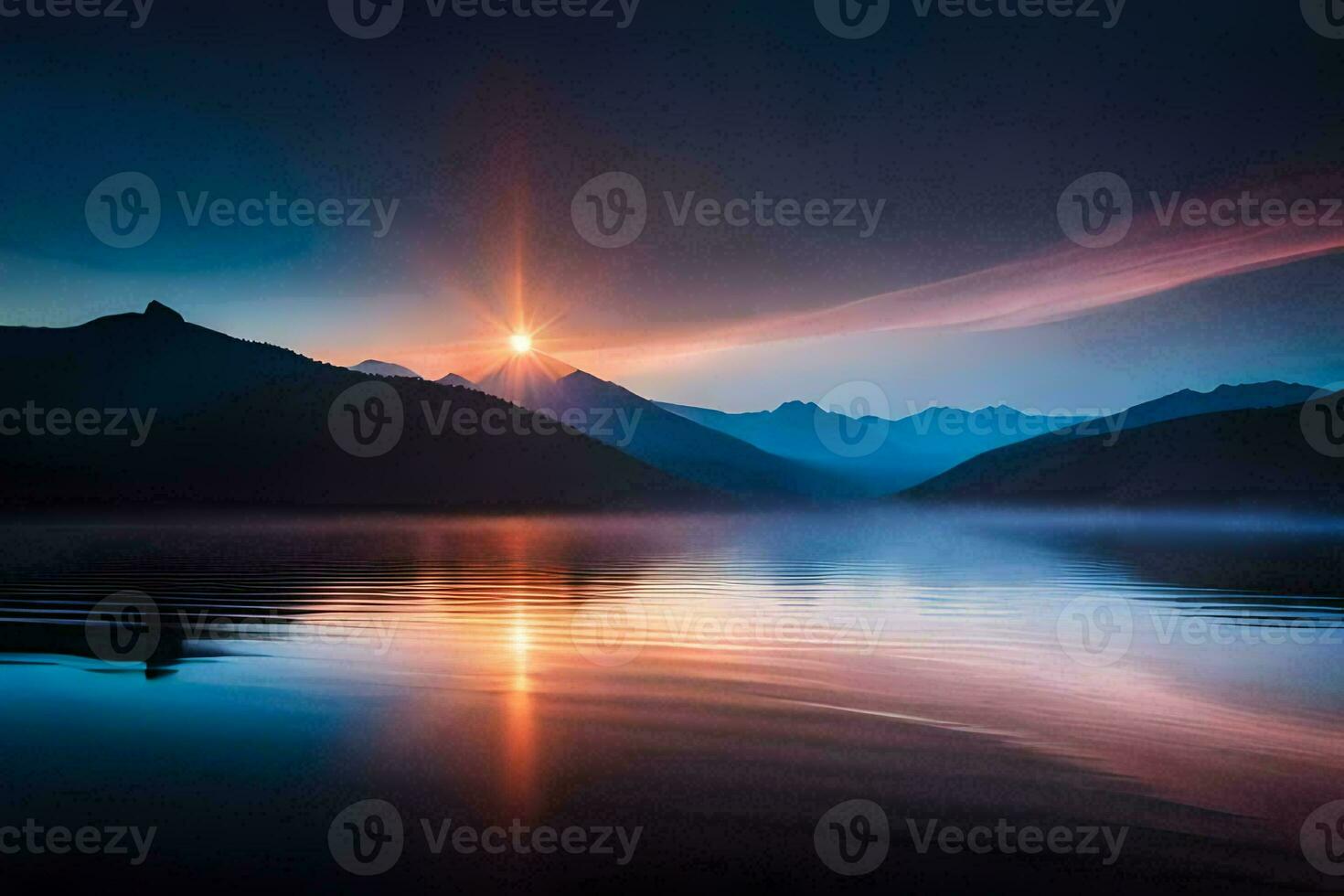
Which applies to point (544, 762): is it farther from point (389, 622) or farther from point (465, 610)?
point (465, 610)

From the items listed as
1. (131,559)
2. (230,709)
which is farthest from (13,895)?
(131,559)

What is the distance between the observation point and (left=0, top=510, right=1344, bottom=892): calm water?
8758 millimetres

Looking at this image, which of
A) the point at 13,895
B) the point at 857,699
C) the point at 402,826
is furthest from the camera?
the point at 857,699

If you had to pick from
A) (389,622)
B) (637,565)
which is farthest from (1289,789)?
(637,565)

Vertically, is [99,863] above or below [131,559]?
below

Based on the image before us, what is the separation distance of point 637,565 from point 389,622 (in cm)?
2175

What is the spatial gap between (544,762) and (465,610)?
569 inches

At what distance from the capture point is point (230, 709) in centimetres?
1392

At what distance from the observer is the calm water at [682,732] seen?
28.7 feet

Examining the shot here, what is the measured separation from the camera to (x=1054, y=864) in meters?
8.73

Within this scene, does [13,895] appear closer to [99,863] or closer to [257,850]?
[99,863]

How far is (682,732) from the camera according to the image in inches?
509

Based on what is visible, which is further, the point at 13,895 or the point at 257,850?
the point at 257,850

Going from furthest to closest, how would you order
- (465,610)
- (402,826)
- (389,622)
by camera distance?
(465,610) < (389,622) < (402,826)
